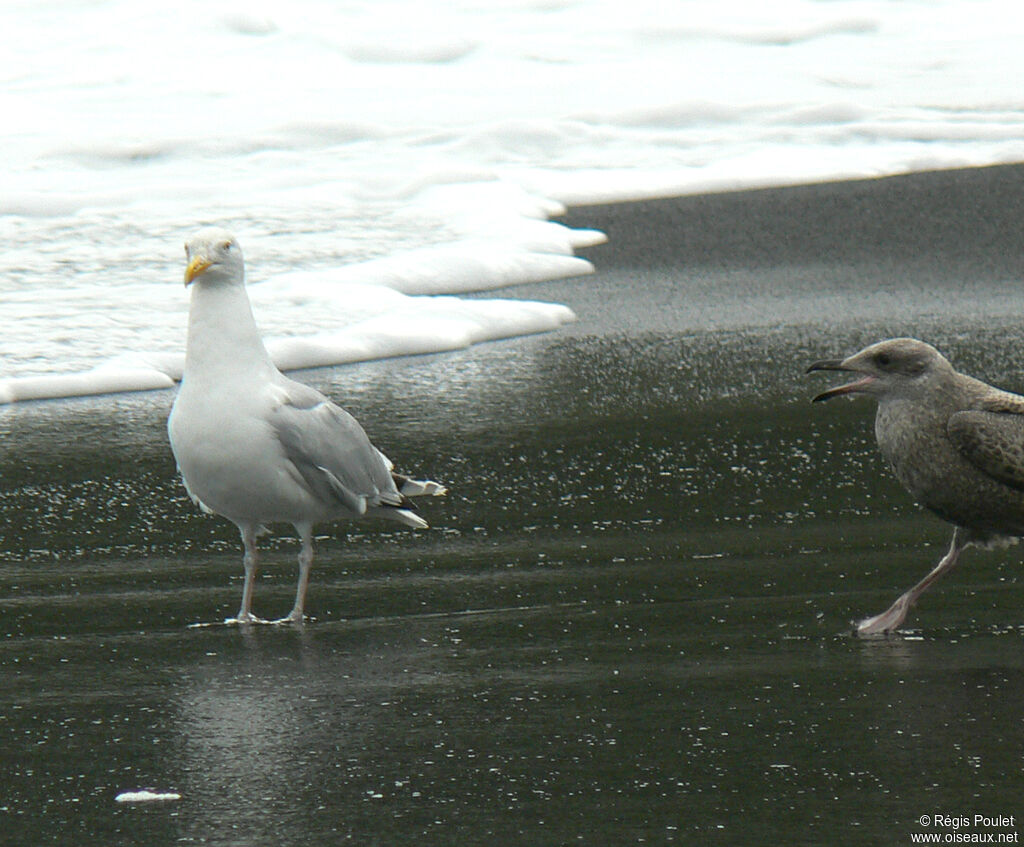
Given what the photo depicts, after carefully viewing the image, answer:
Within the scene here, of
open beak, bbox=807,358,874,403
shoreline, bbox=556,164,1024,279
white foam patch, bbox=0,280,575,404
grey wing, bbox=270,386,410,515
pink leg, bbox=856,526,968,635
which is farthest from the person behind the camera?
shoreline, bbox=556,164,1024,279

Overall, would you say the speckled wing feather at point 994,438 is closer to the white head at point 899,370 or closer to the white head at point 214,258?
the white head at point 899,370

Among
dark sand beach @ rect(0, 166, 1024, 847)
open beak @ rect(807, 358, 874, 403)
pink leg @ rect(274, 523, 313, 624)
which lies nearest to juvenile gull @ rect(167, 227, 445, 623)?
pink leg @ rect(274, 523, 313, 624)

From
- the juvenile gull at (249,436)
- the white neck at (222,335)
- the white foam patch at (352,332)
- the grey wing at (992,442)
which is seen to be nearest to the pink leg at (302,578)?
the juvenile gull at (249,436)

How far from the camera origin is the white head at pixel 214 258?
15.3 feet

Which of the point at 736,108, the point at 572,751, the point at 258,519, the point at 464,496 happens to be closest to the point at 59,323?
the point at 464,496

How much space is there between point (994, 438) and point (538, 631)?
1.22m

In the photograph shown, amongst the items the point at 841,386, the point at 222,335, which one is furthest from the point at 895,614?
the point at 222,335

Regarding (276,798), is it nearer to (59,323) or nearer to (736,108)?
(59,323)

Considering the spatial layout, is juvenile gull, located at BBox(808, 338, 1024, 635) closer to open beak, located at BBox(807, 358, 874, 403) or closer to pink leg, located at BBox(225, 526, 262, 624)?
open beak, located at BBox(807, 358, 874, 403)

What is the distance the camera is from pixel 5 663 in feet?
13.0

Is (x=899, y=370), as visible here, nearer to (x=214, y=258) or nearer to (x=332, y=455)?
(x=332, y=455)

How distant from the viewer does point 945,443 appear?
13.8 feet

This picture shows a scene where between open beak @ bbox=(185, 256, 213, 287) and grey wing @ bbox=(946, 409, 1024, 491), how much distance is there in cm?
204

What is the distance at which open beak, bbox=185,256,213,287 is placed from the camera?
15.0 ft
